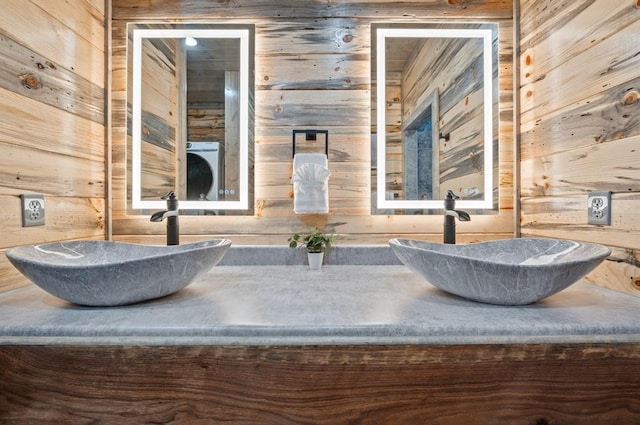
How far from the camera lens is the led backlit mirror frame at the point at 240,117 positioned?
Answer: 1328 mm

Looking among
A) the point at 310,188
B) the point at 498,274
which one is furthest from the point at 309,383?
the point at 310,188

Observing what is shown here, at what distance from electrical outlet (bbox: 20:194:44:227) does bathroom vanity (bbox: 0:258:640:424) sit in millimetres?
456

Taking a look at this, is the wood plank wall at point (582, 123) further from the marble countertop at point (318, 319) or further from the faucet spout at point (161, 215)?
the faucet spout at point (161, 215)

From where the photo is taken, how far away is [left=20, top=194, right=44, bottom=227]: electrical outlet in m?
0.95

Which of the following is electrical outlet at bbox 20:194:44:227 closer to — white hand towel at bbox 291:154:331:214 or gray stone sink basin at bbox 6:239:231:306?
gray stone sink basin at bbox 6:239:231:306

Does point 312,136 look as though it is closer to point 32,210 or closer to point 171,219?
point 171,219

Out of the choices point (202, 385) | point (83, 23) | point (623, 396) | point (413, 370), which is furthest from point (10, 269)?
point (623, 396)

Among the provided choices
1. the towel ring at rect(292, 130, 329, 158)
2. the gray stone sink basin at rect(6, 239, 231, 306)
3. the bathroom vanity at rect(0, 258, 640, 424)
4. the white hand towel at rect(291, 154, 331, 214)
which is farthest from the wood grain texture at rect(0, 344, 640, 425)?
the towel ring at rect(292, 130, 329, 158)

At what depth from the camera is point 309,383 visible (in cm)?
63

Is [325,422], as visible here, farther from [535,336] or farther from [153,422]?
[535,336]

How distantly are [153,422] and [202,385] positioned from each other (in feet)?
0.40

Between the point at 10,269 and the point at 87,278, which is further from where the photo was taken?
the point at 10,269

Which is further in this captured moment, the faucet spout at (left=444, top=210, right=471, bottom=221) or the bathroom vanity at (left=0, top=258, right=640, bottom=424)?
the faucet spout at (left=444, top=210, right=471, bottom=221)

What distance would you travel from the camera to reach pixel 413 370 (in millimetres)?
626
